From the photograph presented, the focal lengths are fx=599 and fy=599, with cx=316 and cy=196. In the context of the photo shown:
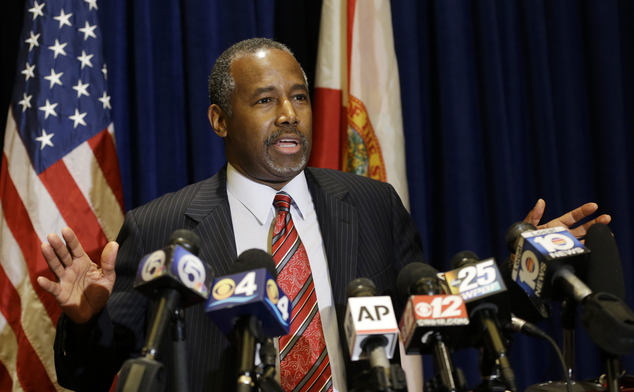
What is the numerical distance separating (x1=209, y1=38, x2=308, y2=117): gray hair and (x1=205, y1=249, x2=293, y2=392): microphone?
1122 mm

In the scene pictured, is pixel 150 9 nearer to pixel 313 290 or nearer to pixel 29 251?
pixel 29 251

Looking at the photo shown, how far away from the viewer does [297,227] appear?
1.95 metres

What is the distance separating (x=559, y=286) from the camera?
1153 millimetres

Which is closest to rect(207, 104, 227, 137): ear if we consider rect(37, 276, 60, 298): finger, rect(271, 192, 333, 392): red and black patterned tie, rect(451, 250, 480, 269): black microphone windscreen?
rect(271, 192, 333, 392): red and black patterned tie

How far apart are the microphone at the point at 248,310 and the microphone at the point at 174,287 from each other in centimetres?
4

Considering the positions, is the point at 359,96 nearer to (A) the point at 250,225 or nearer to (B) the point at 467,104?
(B) the point at 467,104

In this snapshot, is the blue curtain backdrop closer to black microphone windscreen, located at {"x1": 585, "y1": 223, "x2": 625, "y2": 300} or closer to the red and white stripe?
the red and white stripe

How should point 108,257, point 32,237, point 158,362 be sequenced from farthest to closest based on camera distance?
point 32,237 → point 108,257 → point 158,362

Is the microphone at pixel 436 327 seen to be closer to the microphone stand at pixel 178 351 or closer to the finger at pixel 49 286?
the microphone stand at pixel 178 351

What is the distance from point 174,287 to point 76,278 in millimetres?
602

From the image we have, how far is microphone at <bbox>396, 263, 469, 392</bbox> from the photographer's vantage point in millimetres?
1004

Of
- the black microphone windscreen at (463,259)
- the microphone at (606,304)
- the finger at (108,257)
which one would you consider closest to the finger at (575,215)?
the microphone at (606,304)

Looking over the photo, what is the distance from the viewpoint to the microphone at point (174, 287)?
96cm

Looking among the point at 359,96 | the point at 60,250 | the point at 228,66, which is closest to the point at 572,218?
the point at 228,66
